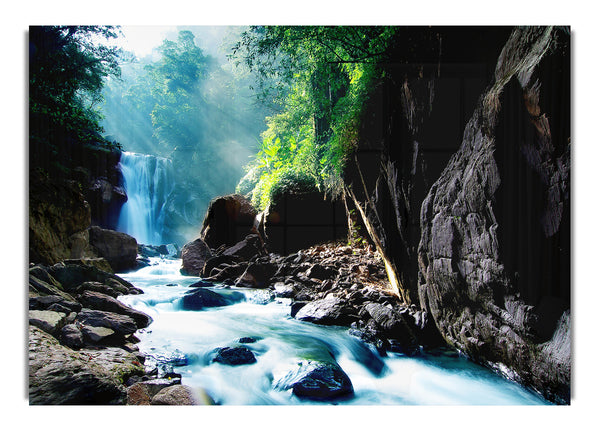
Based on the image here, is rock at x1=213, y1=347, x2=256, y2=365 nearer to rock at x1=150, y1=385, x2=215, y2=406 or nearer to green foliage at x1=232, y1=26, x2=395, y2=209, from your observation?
rock at x1=150, y1=385, x2=215, y2=406

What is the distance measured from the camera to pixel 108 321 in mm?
3164

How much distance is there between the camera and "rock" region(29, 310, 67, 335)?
2770mm

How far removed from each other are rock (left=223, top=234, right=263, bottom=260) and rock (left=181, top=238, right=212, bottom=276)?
12.4 inches

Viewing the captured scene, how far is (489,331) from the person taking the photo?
2.76 metres

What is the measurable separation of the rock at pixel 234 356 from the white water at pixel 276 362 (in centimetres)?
4

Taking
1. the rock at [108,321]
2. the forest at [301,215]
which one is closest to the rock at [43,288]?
the forest at [301,215]

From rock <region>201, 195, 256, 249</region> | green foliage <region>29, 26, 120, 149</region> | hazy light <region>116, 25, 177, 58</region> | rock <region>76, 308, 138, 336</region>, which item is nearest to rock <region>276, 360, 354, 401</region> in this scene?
rock <region>76, 308, 138, 336</region>

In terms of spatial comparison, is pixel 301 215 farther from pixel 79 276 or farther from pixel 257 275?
pixel 79 276

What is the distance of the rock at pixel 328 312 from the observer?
12.4 ft

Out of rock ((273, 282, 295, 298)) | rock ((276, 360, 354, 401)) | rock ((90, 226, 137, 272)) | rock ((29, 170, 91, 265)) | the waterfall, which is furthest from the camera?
rock ((273, 282, 295, 298))

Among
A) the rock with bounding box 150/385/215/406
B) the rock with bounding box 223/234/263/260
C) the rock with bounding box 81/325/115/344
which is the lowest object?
the rock with bounding box 150/385/215/406

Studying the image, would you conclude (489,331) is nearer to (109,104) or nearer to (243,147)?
(243,147)

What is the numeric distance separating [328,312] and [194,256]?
166 centimetres
